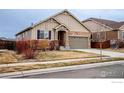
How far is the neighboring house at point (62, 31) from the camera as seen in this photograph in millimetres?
5957

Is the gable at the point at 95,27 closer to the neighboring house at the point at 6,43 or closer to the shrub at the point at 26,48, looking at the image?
the shrub at the point at 26,48

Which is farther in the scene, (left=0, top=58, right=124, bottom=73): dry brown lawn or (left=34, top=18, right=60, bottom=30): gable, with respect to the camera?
(left=34, top=18, right=60, bottom=30): gable

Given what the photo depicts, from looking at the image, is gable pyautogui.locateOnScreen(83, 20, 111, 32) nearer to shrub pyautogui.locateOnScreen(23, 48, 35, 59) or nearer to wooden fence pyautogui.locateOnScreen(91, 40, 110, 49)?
wooden fence pyautogui.locateOnScreen(91, 40, 110, 49)

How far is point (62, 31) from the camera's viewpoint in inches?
240

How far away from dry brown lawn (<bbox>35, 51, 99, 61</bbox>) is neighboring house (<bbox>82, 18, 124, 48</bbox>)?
0.38 m

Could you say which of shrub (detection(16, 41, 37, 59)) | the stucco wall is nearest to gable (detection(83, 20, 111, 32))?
the stucco wall

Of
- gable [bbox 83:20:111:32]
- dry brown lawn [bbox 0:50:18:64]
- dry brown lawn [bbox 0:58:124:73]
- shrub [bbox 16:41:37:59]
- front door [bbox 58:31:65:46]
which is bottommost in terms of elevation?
dry brown lawn [bbox 0:58:124:73]

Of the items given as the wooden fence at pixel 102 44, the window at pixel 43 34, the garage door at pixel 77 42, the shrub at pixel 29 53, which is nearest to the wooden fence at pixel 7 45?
the shrub at pixel 29 53

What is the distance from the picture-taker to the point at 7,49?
5.85 m

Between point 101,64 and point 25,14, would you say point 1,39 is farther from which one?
point 101,64

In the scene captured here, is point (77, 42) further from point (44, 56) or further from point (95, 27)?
point (44, 56)

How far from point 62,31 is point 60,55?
464 mm

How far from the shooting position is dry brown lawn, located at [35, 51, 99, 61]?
5.97 meters
